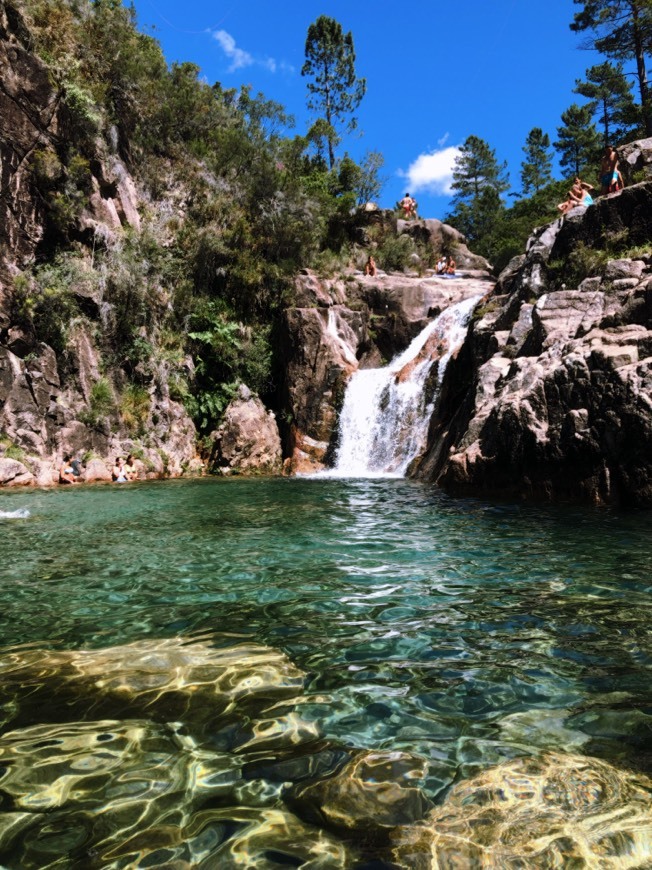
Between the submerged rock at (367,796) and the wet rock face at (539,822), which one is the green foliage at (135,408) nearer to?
the submerged rock at (367,796)

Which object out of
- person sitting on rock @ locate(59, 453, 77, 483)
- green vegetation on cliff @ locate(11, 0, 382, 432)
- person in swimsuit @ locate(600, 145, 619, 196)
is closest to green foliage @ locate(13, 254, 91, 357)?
green vegetation on cliff @ locate(11, 0, 382, 432)

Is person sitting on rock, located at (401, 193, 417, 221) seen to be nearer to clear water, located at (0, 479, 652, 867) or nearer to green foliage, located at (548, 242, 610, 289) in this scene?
green foliage, located at (548, 242, 610, 289)

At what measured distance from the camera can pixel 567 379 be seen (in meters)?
10.2

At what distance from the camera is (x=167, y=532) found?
7.89m

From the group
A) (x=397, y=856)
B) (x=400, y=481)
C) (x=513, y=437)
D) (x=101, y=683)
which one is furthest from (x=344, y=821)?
(x=400, y=481)

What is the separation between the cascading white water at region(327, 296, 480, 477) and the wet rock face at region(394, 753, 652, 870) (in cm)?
1477

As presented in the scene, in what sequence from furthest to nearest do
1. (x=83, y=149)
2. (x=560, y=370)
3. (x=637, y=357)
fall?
(x=83, y=149) → (x=560, y=370) → (x=637, y=357)

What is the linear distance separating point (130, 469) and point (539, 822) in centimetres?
1702

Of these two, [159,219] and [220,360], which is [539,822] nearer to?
[220,360]

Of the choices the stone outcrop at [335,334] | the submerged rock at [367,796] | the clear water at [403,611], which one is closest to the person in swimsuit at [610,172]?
the stone outcrop at [335,334]

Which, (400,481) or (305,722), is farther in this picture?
(400,481)

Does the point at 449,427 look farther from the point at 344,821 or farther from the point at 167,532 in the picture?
the point at 344,821

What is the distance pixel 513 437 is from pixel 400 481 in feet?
15.1

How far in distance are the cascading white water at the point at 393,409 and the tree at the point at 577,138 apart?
3710 cm
